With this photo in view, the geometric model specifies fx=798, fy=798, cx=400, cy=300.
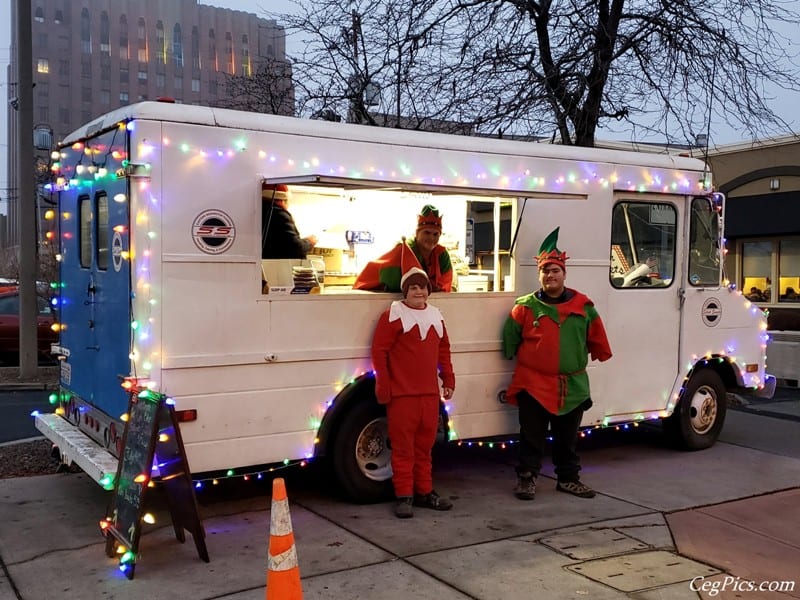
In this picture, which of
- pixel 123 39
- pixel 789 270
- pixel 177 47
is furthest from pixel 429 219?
pixel 123 39

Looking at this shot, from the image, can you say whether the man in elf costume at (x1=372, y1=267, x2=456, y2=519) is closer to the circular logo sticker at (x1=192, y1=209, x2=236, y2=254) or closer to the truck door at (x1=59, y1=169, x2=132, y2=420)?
the circular logo sticker at (x1=192, y1=209, x2=236, y2=254)

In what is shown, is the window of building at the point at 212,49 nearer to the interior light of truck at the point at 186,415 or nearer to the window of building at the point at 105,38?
the window of building at the point at 105,38

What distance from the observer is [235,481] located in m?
6.39

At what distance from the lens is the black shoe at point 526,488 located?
19.7 ft

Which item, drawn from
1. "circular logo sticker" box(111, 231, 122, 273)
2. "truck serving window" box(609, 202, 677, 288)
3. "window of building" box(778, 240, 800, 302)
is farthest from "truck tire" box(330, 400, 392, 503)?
"window of building" box(778, 240, 800, 302)

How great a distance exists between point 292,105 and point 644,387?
7.06m

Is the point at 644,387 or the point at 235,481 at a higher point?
the point at 644,387

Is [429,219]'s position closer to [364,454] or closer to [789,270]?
[364,454]

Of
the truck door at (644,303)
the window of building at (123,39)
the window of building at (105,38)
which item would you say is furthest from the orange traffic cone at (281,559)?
the window of building at (105,38)

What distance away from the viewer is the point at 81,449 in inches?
210

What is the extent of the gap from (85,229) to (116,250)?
806 millimetres

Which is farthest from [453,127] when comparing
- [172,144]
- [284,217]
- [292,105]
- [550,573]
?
[550,573]

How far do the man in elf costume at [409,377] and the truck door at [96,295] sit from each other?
5.52ft

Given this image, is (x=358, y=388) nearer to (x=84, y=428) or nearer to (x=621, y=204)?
(x=84, y=428)
